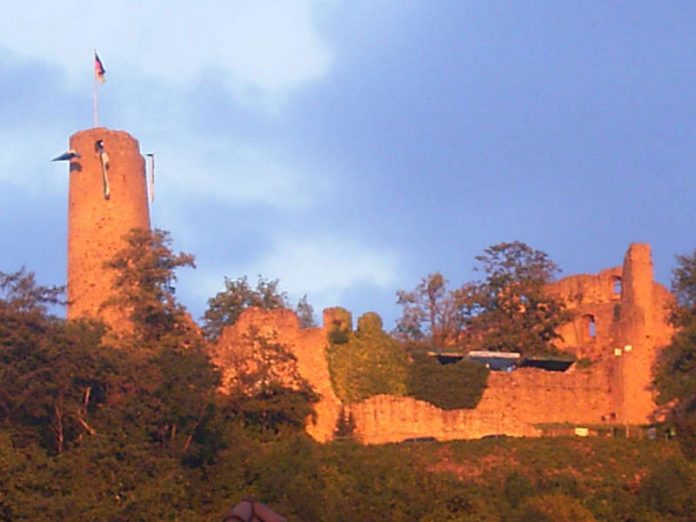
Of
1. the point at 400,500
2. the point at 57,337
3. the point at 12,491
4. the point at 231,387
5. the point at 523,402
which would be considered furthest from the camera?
the point at 523,402

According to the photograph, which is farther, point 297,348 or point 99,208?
point 99,208

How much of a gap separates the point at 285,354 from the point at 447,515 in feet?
30.3

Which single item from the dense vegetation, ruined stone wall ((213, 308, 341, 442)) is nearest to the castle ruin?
ruined stone wall ((213, 308, 341, 442))

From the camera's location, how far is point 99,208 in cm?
4169

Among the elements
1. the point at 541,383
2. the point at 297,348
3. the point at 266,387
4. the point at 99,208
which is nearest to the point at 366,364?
the point at 297,348

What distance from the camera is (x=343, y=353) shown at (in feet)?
126

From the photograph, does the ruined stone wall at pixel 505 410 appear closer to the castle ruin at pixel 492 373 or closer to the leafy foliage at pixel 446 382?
the castle ruin at pixel 492 373

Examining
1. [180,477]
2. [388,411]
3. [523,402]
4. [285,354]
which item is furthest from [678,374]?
[180,477]

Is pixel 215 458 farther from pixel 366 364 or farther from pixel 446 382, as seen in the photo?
pixel 446 382

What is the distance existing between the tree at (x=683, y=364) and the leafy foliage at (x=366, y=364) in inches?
265

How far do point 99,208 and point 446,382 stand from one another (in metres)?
11.0

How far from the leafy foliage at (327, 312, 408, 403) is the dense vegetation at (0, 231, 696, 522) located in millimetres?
1443

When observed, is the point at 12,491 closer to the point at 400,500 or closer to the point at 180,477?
the point at 180,477

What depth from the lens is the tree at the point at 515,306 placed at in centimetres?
4269
